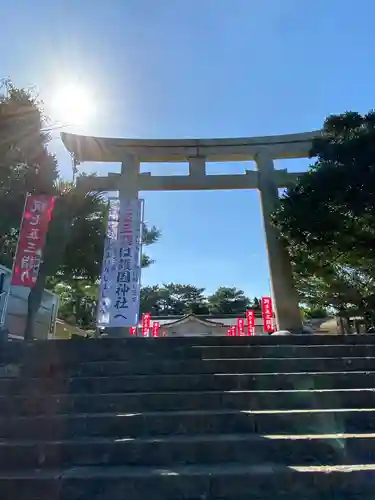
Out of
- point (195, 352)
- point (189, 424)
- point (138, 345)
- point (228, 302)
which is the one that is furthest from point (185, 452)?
point (228, 302)

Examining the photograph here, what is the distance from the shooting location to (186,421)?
3006 mm

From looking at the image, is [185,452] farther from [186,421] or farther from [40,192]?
[40,192]

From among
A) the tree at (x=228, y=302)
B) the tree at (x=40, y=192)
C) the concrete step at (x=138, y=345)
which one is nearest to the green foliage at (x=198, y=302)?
the tree at (x=228, y=302)

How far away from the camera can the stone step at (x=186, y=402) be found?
3.31 m

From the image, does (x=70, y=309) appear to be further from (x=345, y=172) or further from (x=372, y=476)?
(x=372, y=476)

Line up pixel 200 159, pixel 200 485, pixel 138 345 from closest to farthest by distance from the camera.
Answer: pixel 200 485, pixel 138 345, pixel 200 159

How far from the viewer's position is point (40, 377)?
392 cm

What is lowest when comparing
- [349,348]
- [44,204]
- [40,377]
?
[40,377]

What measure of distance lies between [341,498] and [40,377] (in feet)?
9.92

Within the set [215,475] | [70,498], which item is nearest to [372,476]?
[215,475]

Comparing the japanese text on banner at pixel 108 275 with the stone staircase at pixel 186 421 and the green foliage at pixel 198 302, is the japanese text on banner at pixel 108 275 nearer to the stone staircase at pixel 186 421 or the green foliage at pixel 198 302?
the stone staircase at pixel 186 421

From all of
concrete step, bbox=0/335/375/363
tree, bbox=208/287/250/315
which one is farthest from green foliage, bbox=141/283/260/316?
concrete step, bbox=0/335/375/363

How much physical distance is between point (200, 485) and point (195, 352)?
215 cm

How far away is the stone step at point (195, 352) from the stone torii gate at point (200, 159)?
3.34 m
